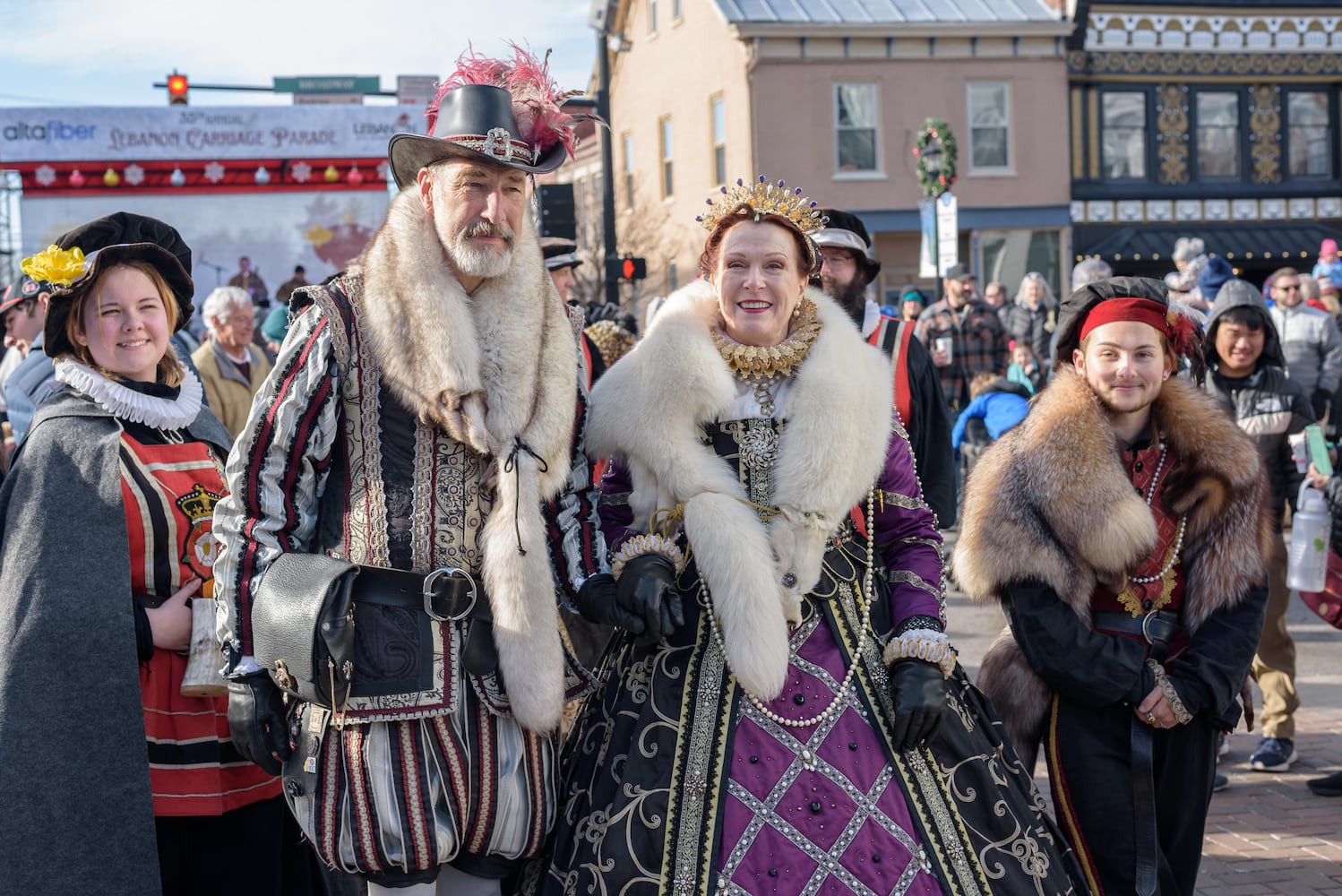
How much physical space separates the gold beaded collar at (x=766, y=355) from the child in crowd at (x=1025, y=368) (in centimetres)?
674

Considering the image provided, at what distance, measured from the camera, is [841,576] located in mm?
2938

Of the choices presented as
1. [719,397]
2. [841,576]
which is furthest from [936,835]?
[719,397]

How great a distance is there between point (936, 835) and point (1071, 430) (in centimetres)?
111

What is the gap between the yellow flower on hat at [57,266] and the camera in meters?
3.00

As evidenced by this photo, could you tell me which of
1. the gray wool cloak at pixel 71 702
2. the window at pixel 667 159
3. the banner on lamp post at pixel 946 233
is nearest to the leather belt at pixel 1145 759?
the gray wool cloak at pixel 71 702

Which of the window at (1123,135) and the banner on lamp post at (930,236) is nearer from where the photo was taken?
the banner on lamp post at (930,236)

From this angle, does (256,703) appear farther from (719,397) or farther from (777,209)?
(777,209)

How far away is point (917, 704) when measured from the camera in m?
2.70

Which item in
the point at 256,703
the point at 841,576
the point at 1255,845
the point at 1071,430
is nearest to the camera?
the point at 256,703

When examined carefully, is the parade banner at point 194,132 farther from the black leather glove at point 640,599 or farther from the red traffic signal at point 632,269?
the black leather glove at point 640,599

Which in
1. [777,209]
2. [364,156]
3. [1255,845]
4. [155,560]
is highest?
[364,156]

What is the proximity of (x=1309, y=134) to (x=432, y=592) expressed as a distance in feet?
75.1

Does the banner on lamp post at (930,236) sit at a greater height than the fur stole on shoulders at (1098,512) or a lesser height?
greater

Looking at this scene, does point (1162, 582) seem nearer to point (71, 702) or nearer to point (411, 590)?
point (411, 590)
